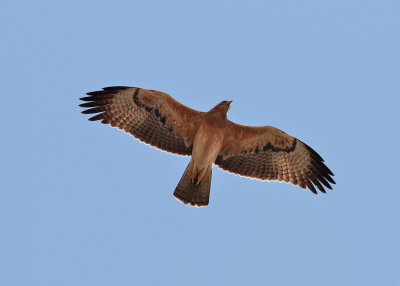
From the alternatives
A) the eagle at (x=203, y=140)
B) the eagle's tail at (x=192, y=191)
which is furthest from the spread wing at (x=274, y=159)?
the eagle's tail at (x=192, y=191)

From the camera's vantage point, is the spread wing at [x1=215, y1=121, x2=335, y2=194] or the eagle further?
the spread wing at [x1=215, y1=121, x2=335, y2=194]

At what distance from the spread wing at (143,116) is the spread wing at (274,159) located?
911mm

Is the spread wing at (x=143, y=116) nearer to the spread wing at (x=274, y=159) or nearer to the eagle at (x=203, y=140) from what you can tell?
the eagle at (x=203, y=140)

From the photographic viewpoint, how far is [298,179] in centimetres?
1409

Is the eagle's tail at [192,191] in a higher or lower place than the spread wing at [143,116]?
lower

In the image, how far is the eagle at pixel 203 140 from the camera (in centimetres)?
1320

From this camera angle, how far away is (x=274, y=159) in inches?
551

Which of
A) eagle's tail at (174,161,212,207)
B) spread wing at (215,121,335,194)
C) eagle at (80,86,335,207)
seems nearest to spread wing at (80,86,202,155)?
eagle at (80,86,335,207)

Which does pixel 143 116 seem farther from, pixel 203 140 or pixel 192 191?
Result: pixel 192 191

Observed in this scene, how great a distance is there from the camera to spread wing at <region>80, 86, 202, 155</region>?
13.4 meters

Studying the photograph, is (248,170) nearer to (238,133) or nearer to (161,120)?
(238,133)

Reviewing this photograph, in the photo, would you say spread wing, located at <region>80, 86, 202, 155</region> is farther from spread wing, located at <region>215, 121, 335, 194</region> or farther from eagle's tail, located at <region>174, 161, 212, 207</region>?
spread wing, located at <region>215, 121, 335, 194</region>

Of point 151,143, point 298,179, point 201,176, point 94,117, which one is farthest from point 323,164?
point 94,117

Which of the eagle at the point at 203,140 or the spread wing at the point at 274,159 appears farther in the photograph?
the spread wing at the point at 274,159
